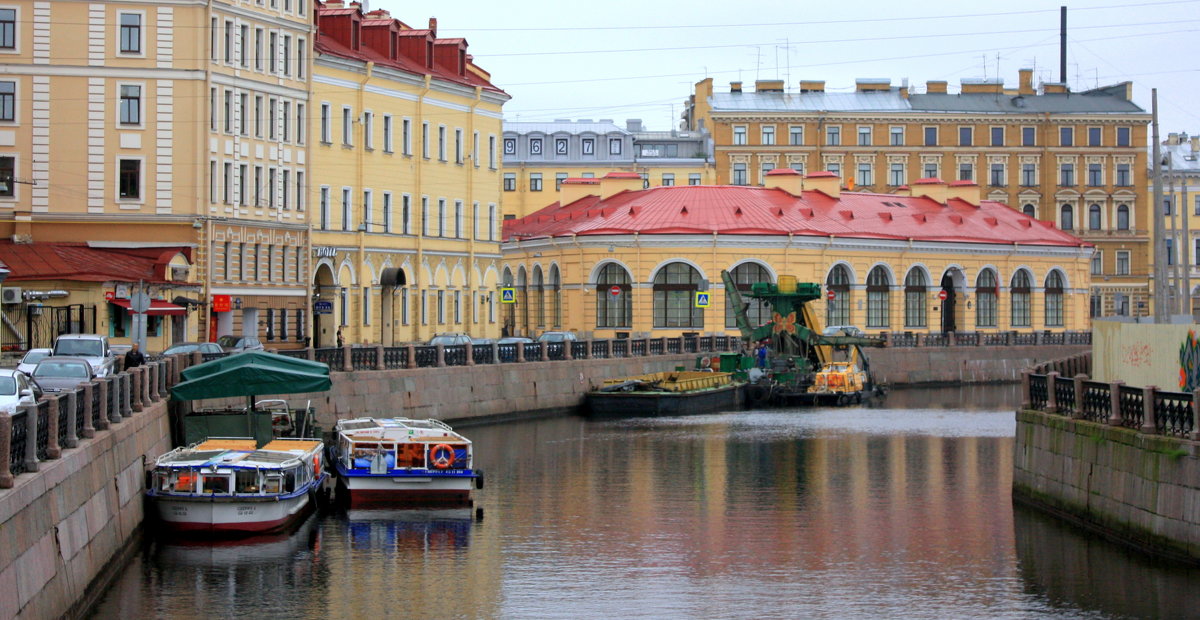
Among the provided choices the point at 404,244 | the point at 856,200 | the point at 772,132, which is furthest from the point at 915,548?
the point at 772,132

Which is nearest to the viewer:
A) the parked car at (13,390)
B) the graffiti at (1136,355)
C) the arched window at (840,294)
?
the parked car at (13,390)

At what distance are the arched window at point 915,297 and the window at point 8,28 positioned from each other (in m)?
43.6

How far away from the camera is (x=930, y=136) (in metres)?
106

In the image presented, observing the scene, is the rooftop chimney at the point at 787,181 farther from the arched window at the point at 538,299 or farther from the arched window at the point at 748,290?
the arched window at the point at 538,299

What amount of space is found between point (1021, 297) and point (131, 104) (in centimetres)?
4820

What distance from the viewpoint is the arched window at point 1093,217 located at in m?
107

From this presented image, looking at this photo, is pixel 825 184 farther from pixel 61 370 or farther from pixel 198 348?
pixel 61 370

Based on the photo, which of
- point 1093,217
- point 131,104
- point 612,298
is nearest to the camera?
point 131,104

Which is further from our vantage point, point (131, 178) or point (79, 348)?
point (131, 178)

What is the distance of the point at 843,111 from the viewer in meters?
105

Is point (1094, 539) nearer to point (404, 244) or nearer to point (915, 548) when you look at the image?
point (915, 548)

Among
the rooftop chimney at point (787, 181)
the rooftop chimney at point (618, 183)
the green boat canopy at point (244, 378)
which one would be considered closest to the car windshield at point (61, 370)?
the green boat canopy at point (244, 378)

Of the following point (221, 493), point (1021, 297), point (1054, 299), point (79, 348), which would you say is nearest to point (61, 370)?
point (79, 348)

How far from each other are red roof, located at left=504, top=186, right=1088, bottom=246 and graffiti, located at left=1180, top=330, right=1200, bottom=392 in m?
49.0
